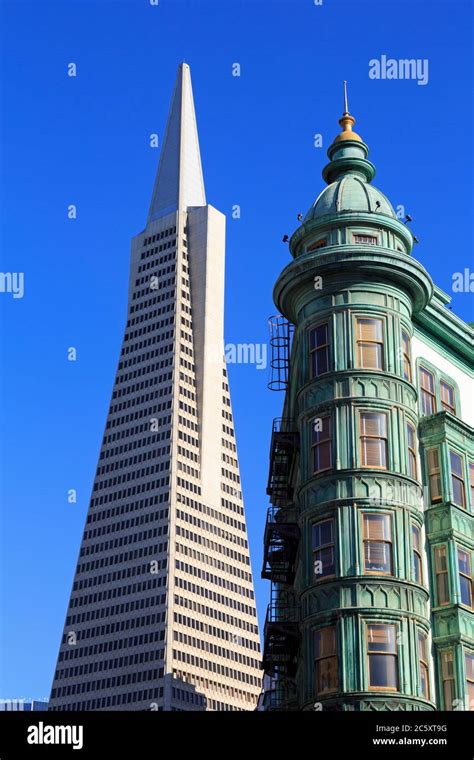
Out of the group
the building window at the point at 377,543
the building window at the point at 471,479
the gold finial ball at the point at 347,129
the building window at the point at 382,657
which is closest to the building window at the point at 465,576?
the building window at the point at 471,479

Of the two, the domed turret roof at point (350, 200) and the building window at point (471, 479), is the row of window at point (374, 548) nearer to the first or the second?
the building window at point (471, 479)

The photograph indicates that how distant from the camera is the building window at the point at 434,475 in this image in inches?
1714

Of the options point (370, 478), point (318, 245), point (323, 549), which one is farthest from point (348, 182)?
point (323, 549)

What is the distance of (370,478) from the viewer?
40.0 m

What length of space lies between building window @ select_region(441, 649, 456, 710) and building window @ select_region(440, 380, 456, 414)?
10733 mm

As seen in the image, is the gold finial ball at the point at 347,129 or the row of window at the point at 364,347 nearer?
the row of window at the point at 364,347

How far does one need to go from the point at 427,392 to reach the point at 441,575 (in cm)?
770

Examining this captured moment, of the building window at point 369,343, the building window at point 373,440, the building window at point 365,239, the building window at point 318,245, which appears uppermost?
the building window at point 318,245

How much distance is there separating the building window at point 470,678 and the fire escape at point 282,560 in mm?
5897

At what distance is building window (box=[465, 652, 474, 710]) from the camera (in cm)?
4078
